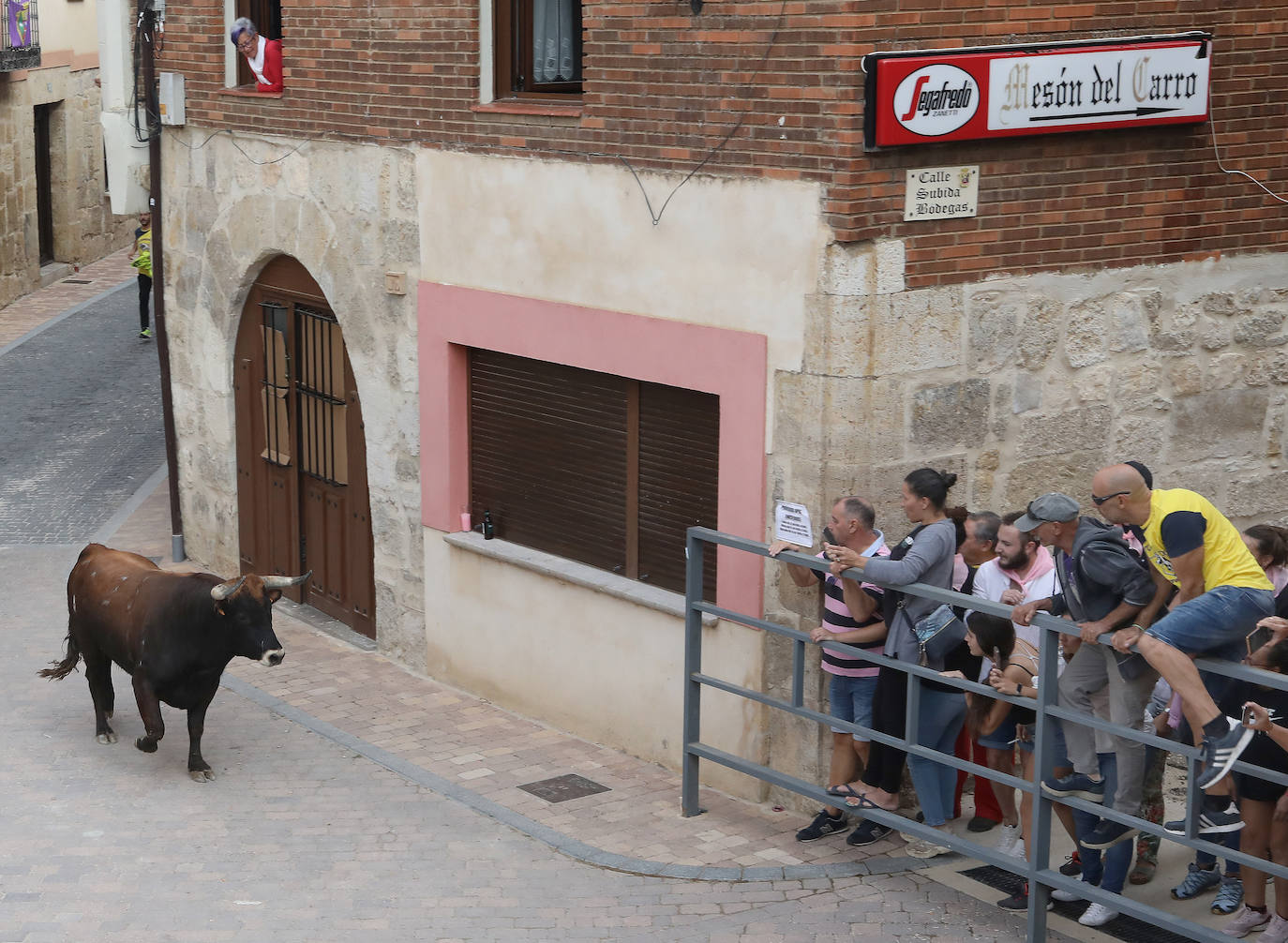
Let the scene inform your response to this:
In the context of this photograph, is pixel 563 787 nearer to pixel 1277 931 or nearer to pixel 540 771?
pixel 540 771

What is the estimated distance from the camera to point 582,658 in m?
10.1

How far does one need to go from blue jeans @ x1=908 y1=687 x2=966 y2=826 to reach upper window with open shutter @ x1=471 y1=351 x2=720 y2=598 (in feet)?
5.88

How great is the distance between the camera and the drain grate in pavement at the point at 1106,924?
7.26 metres

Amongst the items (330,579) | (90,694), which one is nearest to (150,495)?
(330,579)

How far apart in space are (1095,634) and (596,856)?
2965 mm

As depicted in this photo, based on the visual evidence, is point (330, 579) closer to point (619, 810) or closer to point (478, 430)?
point (478, 430)

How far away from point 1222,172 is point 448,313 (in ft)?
15.0

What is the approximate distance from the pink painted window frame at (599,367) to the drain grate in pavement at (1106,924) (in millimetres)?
1741

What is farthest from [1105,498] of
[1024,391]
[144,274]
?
[144,274]

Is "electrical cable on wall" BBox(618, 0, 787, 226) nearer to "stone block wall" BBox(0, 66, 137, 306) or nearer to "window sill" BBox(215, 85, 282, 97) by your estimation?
"window sill" BBox(215, 85, 282, 97)

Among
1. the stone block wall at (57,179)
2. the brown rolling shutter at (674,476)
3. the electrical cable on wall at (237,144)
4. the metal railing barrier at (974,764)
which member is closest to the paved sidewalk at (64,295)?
the stone block wall at (57,179)

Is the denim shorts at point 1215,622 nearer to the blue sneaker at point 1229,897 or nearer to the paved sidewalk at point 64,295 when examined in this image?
the blue sneaker at point 1229,897

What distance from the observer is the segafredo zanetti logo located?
7898 mm

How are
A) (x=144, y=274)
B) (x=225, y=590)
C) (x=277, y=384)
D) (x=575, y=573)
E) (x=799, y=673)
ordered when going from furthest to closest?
(x=144, y=274)
(x=277, y=384)
(x=575, y=573)
(x=225, y=590)
(x=799, y=673)
